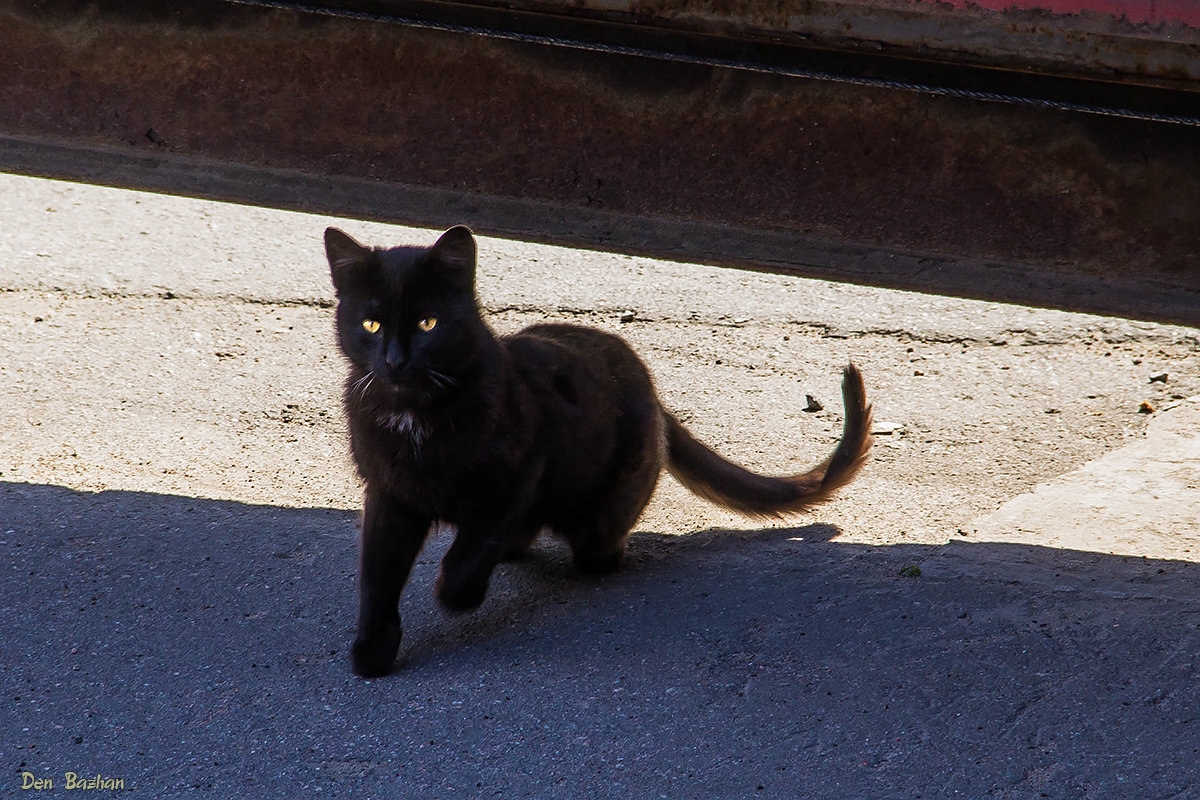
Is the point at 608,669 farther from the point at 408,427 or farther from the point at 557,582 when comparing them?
the point at 408,427

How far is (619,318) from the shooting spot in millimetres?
5531

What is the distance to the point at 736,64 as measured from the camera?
2783mm

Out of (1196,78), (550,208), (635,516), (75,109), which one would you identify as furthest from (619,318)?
(1196,78)

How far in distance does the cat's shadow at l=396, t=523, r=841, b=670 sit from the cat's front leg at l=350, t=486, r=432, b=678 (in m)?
0.09

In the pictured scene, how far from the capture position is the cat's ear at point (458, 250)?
2873 millimetres

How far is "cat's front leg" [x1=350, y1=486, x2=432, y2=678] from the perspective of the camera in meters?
2.89

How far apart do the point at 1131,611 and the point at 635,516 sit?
135 centimetres

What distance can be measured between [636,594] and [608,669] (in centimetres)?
46

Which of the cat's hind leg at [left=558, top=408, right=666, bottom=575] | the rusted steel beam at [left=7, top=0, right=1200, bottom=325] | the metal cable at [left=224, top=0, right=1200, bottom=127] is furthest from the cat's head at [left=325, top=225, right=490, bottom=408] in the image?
the cat's hind leg at [left=558, top=408, right=666, bottom=575]

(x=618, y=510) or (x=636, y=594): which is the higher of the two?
(x=618, y=510)

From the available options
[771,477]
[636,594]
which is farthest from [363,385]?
[771,477]

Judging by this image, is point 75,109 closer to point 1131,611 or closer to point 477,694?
point 477,694

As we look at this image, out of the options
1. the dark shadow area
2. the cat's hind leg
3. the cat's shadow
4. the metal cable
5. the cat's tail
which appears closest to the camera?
the dark shadow area

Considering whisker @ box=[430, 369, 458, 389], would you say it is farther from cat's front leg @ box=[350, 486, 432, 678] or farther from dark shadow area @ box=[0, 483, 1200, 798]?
dark shadow area @ box=[0, 483, 1200, 798]
